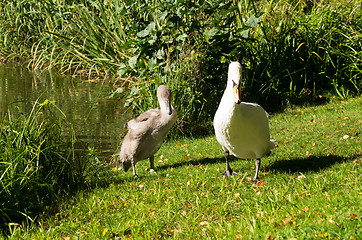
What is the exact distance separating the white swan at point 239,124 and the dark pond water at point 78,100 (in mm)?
2625

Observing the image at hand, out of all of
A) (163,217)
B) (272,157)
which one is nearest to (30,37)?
(272,157)

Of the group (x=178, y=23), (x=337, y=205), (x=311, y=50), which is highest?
(x=178, y=23)

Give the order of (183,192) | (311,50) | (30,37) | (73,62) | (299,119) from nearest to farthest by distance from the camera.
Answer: (183,192) < (299,119) < (311,50) < (73,62) < (30,37)

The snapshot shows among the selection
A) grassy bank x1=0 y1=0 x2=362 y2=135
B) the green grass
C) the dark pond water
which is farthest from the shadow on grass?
the dark pond water

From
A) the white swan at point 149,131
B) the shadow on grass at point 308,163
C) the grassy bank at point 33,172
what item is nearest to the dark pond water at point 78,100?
the white swan at point 149,131

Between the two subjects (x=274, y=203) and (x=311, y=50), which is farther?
(x=311, y=50)

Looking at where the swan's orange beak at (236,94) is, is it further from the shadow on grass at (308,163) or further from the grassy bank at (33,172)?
the grassy bank at (33,172)

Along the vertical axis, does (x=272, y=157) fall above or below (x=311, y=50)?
below

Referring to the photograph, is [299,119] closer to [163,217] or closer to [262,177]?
[262,177]

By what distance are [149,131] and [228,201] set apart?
75.7 inches

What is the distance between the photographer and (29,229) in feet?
15.2

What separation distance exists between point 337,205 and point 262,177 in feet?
4.94

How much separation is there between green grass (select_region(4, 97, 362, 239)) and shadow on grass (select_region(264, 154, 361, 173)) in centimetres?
1

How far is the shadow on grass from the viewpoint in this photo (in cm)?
538
